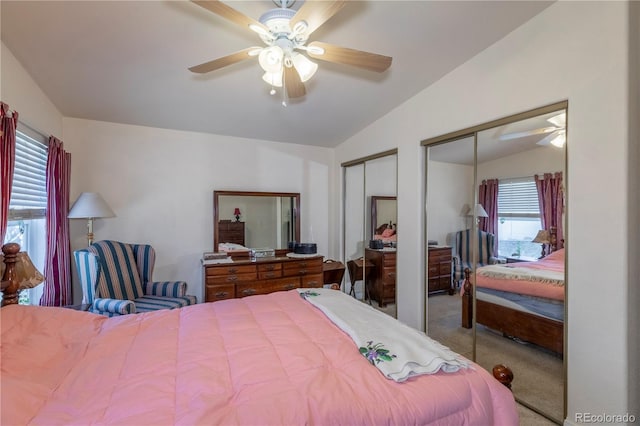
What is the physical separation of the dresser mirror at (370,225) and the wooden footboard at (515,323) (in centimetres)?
98

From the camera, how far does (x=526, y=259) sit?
7.54ft

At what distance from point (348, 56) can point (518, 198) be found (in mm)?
1693

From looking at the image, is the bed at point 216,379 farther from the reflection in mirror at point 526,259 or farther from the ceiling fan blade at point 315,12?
the ceiling fan blade at point 315,12

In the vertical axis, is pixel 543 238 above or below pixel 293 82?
below

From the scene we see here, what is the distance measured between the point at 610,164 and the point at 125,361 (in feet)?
8.98

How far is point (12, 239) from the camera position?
2.28 m

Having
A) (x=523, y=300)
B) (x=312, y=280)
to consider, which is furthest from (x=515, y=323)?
(x=312, y=280)

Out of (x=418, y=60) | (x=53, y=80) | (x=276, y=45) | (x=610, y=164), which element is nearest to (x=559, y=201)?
(x=610, y=164)

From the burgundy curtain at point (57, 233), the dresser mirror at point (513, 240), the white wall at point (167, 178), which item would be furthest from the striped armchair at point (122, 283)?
the dresser mirror at point (513, 240)

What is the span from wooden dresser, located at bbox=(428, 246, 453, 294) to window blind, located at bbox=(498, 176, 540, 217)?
2.21 feet

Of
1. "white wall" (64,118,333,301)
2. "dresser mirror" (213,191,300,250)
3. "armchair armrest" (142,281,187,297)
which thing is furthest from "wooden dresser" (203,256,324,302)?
"white wall" (64,118,333,301)

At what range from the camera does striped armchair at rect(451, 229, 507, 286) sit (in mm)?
2543

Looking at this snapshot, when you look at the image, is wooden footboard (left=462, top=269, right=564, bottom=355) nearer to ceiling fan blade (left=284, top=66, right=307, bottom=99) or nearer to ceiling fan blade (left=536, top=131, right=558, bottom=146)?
ceiling fan blade (left=536, top=131, right=558, bottom=146)
